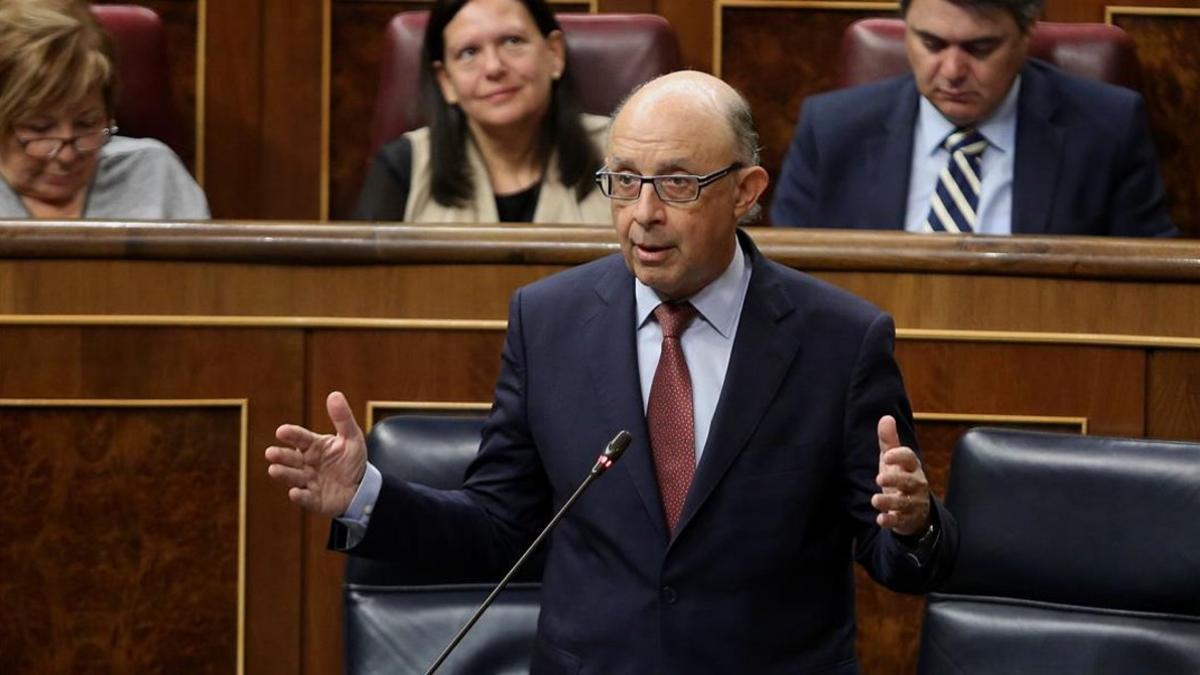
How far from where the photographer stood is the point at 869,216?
1.67m

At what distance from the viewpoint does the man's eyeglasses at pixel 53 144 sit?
1.61 metres

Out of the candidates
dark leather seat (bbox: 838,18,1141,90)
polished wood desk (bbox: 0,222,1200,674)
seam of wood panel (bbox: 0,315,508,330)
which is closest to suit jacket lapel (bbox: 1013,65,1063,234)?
dark leather seat (bbox: 838,18,1141,90)

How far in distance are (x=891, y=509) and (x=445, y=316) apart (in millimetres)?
498

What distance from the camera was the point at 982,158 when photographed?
1683 mm

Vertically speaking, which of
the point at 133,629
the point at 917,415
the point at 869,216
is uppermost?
the point at 869,216

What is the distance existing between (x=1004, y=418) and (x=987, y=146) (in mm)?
412

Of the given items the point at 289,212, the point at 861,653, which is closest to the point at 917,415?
the point at 861,653

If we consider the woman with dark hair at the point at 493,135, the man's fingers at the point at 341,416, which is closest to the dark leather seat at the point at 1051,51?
the woman with dark hair at the point at 493,135

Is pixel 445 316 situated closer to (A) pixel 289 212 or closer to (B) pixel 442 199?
(B) pixel 442 199

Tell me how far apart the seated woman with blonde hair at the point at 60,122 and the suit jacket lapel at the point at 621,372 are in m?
0.60

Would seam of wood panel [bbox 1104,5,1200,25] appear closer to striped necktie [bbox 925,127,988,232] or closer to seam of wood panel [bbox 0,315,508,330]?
striped necktie [bbox 925,127,988,232]

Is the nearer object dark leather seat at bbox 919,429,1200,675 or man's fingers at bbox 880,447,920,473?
man's fingers at bbox 880,447,920,473

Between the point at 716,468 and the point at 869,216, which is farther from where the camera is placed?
the point at 869,216

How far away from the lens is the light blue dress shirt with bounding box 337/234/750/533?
108 cm
